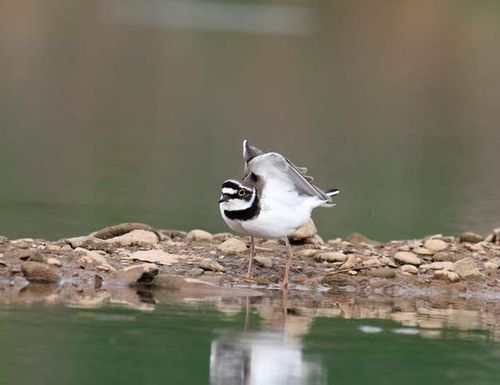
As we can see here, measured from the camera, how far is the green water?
897 centimetres

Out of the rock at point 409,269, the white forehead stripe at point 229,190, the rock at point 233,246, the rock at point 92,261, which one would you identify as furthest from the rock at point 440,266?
the rock at point 92,261

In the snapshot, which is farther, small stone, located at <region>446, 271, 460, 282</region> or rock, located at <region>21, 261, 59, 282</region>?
small stone, located at <region>446, 271, 460, 282</region>

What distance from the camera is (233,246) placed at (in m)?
12.9

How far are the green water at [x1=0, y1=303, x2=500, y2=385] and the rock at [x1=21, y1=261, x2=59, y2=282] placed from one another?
0.95m

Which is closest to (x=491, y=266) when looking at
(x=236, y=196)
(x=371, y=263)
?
(x=371, y=263)

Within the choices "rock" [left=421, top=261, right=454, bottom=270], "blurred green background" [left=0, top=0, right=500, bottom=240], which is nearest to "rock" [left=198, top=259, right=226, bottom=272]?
"rock" [left=421, top=261, right=454, bottom=270]

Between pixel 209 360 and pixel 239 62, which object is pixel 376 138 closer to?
pixel 239 62

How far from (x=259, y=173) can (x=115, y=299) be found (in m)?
1.56

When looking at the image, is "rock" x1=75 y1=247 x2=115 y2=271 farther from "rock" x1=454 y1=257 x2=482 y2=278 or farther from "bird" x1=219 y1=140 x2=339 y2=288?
"rock" x1=454 y1=257 x2=482 y2=278

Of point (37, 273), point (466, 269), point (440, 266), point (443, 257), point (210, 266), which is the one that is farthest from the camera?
point (443, 257)

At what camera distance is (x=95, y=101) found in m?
29.2

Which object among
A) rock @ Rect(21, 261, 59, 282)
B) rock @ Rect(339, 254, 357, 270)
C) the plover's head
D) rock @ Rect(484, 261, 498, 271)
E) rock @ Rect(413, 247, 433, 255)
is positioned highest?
the plover's head

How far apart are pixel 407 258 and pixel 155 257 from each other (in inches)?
77.2

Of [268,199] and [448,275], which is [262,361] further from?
[448,275]
